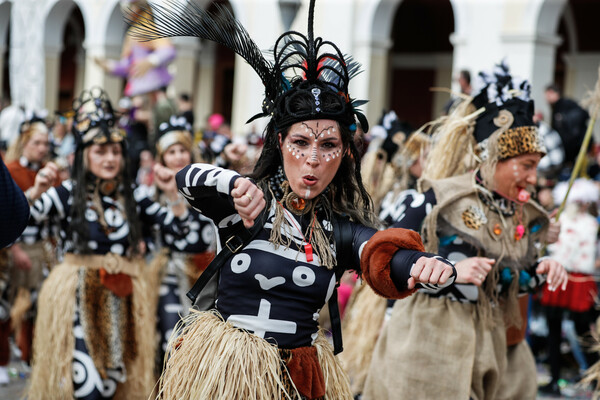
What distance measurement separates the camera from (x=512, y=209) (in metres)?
4.62

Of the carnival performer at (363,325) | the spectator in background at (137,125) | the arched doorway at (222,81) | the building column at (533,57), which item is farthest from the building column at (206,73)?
the carnival performer at (363,325)

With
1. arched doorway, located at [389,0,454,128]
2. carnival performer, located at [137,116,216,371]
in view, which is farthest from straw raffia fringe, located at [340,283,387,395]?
arched doorway, located at [389,0,454,128]

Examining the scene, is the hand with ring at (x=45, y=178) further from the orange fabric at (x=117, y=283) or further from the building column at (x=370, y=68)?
the building column at (x=370, y=68)

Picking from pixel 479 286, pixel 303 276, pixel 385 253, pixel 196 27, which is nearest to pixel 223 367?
pixel 303 276

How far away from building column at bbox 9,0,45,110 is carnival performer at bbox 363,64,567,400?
35.2 feet

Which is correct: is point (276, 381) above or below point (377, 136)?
below

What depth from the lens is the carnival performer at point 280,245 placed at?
10.3ft

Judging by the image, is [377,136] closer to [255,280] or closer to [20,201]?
[255,280]

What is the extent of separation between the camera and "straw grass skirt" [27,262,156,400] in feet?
16.5

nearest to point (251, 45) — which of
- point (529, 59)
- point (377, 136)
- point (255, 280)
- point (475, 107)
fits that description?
point (255, 280)

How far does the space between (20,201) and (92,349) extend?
2862 mm

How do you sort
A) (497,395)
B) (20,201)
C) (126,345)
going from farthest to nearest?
1. (126,345)
2. (497,395)
3. (20,201)

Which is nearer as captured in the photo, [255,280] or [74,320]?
[255,280]

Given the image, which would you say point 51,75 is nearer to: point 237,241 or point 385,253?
point 237,241
